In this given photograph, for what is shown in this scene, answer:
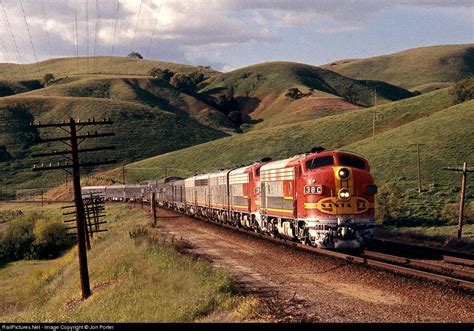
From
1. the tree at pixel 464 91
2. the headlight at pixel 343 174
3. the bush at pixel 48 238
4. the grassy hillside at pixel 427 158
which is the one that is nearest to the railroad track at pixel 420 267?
the headlight at pixel 343 174

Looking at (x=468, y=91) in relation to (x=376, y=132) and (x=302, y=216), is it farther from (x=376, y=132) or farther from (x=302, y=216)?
(x=302, y=216)

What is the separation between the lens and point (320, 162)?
27.3 meters

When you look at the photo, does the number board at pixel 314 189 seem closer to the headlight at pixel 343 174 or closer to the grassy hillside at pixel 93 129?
the headlight at pixel 343 174

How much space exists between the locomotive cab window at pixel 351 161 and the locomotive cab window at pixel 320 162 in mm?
443

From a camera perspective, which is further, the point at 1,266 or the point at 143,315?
the point at 1,266

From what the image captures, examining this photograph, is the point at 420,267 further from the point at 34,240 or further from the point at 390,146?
the point at 390,146

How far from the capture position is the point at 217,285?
61.1 ft

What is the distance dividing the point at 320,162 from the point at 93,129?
138 meters

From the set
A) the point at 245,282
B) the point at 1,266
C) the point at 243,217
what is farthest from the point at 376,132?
the point at 245,282

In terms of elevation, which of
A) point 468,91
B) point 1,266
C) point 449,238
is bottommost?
point 1,266

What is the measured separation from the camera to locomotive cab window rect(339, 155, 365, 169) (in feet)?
89.1

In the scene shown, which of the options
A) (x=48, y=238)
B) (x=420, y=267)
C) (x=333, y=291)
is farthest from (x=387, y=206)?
(x=48, y=238)
